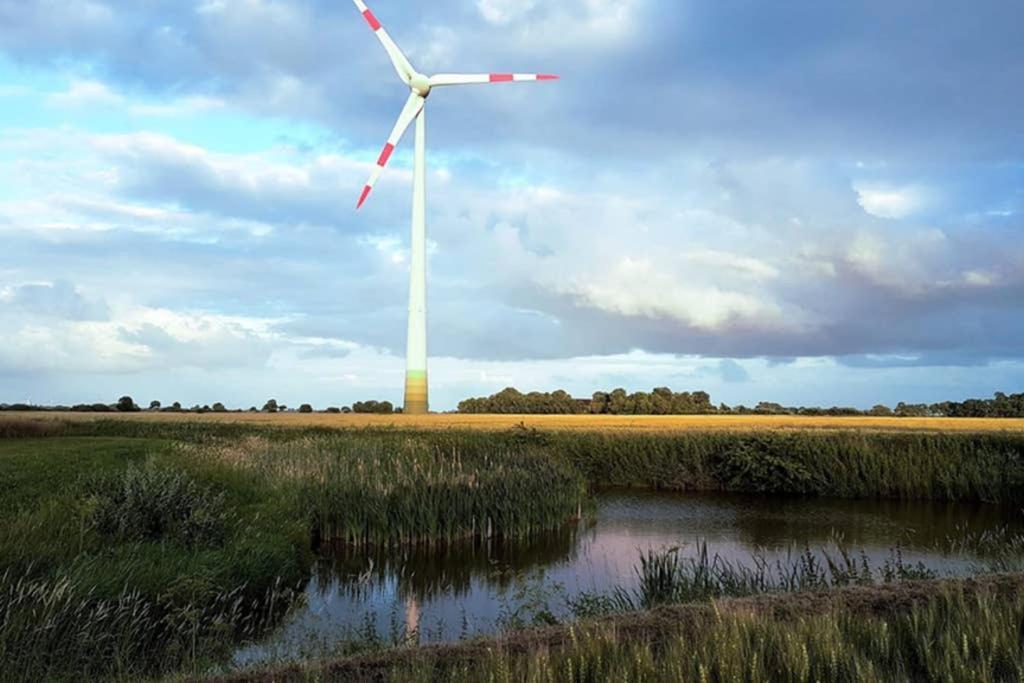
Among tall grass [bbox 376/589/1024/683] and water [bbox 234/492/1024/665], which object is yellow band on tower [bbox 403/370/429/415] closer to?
water [bbox 234/492/1024/665]

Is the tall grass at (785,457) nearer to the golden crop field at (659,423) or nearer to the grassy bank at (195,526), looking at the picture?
the golden crop field at (659,423)

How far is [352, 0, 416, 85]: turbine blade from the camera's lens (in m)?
37.2

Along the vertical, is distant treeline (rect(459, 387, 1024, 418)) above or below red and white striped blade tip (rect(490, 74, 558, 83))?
below

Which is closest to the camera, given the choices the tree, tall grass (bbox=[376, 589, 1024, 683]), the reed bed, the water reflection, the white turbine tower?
Answer: tall grass (bbox=[376, 589, 1024, 683])

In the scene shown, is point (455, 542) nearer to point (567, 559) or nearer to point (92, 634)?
point (567, 559)

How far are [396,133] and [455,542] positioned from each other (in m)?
24.7

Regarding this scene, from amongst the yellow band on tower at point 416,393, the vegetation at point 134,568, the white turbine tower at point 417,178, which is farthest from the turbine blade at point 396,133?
the vegetation at point 134,568

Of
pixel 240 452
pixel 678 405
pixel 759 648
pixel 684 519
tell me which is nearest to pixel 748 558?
pixel 684 519

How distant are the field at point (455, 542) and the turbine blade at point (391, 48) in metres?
18.2

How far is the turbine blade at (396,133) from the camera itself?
118 ft

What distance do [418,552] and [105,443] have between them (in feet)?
40.5

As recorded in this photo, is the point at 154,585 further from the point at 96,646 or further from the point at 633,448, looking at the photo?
the point at 633,448

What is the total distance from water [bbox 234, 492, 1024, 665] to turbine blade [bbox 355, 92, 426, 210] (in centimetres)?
2002

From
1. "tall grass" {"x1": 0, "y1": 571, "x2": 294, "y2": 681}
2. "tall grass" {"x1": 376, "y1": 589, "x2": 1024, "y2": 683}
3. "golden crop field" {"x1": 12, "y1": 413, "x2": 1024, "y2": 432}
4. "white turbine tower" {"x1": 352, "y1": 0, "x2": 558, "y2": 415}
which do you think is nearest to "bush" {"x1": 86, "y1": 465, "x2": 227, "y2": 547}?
"tall grass" {"x1": 0, "y1": 571, "x2": 294, "y2": 681}
